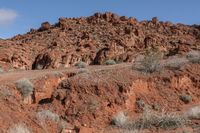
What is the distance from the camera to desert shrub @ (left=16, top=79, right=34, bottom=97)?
1875cm

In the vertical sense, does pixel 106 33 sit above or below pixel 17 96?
above

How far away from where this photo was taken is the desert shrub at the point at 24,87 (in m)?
18.8

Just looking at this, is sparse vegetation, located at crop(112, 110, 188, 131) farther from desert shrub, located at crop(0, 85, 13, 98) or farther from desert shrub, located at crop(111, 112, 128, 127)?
desert shrub, located at crop(0, 85, 13, 98)

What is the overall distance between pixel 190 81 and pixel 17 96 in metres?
8.96

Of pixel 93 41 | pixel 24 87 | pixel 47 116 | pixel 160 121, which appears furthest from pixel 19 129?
pixel 93 41

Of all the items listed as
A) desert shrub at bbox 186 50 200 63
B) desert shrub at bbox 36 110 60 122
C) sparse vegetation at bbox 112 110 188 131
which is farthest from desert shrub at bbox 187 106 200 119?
desert shrub at bbox 186 50 200 63

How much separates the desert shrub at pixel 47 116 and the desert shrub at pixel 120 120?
2124 millimetres

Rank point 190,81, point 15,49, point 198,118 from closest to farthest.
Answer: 1. point 198,118
2. point 190,81
3. point 15,49

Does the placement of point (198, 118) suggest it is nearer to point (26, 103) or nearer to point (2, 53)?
point (26, 103)

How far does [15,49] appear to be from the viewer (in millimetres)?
41781

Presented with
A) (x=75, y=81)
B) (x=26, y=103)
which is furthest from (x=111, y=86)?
(x=26, y=103)

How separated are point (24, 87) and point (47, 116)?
2.54 metres

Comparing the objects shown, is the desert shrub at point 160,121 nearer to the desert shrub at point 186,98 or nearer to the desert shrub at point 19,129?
the desert shrub at point 186,98

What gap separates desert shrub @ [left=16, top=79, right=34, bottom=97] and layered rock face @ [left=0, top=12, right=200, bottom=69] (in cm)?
1742
